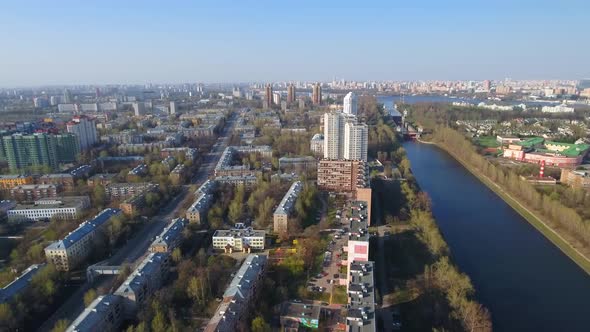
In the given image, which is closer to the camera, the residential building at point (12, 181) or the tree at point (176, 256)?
A: the tree at point (176, 256)

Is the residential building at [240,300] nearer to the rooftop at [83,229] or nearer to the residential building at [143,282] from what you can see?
the residential building at [143,282]

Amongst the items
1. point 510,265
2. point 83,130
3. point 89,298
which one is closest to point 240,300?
point 89,298

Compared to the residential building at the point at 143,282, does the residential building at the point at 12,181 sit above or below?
above

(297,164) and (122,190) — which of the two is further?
(297,164)

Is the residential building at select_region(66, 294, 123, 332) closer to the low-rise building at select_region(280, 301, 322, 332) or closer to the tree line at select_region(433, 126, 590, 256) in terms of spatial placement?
the low-rise building at select_region(280, 301, 322, 332)

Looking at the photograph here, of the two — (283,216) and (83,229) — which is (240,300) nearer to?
(283,216)

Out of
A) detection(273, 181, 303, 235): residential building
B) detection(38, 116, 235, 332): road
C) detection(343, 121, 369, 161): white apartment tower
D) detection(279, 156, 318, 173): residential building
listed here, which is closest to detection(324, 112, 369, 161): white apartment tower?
detection(343, 121, 369, 161): white apartment tower

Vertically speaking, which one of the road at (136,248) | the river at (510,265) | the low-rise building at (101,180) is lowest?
the river at (510,265)

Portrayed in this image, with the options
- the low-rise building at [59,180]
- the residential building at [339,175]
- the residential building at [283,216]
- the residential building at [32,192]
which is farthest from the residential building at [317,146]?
the residential building at [32,192]
